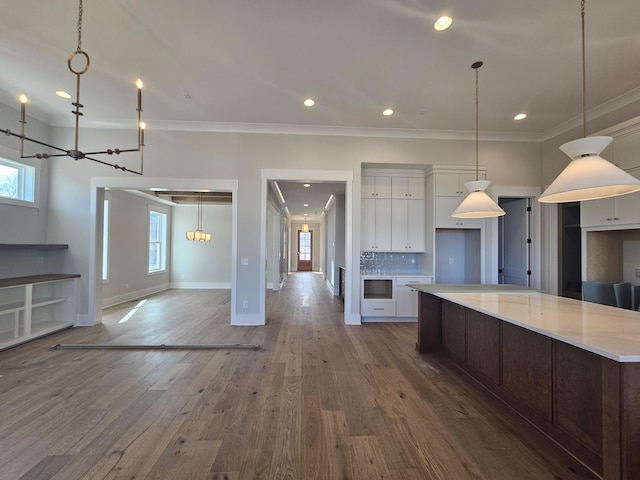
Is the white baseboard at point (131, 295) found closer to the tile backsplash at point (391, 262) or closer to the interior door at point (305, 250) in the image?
the tile backsplash at point (391, 262)

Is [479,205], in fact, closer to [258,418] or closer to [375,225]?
[375,225]

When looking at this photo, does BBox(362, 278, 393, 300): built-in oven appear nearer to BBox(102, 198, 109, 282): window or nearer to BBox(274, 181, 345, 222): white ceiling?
BBox(274, 181, 345, 222): white ceiling

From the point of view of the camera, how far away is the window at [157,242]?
7965 mm

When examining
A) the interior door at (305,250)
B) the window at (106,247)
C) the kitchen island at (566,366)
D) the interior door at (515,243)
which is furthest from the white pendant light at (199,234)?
the interior door at (305,250)

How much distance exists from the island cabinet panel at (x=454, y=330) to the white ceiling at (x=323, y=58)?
8.53ft

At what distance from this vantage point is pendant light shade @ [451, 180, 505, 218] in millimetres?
2918

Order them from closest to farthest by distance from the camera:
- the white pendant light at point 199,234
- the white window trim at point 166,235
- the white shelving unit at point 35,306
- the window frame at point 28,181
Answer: the white shelving unit at point 35,306
the window frame at point 28,181
the white window trim at point 166,235
the white pendant light at point 199,234

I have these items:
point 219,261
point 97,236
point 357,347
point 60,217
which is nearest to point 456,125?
point 357,347

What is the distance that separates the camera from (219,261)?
8.69 metres

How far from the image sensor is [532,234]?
4930mm

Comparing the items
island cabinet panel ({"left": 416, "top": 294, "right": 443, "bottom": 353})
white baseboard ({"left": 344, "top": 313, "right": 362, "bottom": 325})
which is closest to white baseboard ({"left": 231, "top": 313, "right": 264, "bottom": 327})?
white baseboard ({"left": 344, "top": 313, "right": 362, "bottom": 325})

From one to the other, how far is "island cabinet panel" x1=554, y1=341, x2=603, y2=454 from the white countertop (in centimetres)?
18

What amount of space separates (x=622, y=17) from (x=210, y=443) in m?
4.52

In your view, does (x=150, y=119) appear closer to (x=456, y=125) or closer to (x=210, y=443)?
(x=210, y=443)
